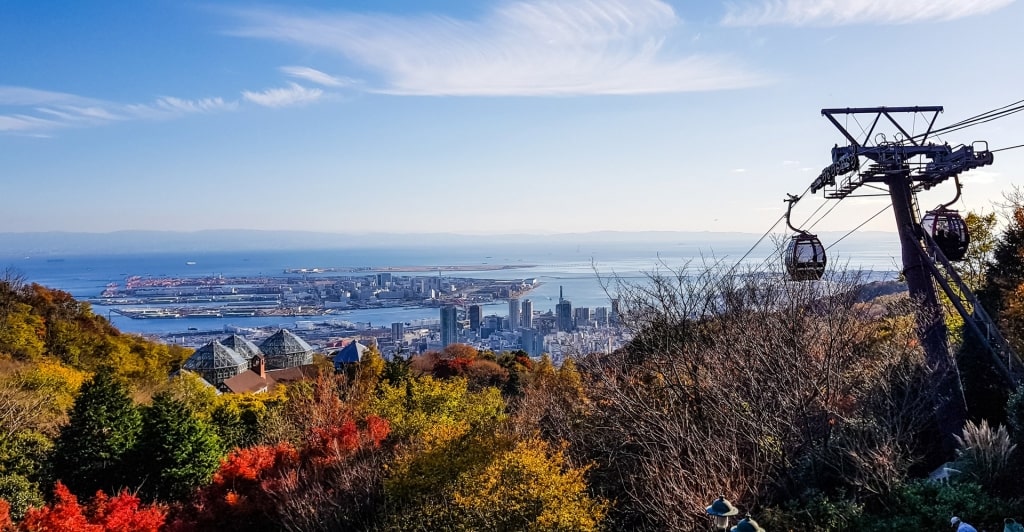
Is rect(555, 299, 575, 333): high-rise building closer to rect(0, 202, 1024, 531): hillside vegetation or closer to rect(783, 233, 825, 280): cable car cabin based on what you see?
rect(0, 202, 1024, 531): hillside vegetation

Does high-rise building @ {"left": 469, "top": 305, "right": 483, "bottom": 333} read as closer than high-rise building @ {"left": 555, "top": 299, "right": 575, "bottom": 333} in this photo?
No

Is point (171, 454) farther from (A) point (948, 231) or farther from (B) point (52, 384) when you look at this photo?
(A) point (948, 231)

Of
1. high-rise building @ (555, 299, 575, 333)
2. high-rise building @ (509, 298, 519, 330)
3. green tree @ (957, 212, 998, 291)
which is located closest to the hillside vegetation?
green tree @ (957, 212, 998, 291)

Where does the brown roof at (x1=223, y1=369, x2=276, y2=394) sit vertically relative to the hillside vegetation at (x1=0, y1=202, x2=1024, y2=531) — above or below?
below

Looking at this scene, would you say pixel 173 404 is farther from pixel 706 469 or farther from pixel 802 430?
pixel 802 430

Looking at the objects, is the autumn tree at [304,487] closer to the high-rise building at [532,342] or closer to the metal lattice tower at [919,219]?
the metal lattice tower at [919,219]

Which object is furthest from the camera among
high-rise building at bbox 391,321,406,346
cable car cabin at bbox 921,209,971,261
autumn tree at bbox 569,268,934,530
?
high-rise building at bbox 391,321,406,346
